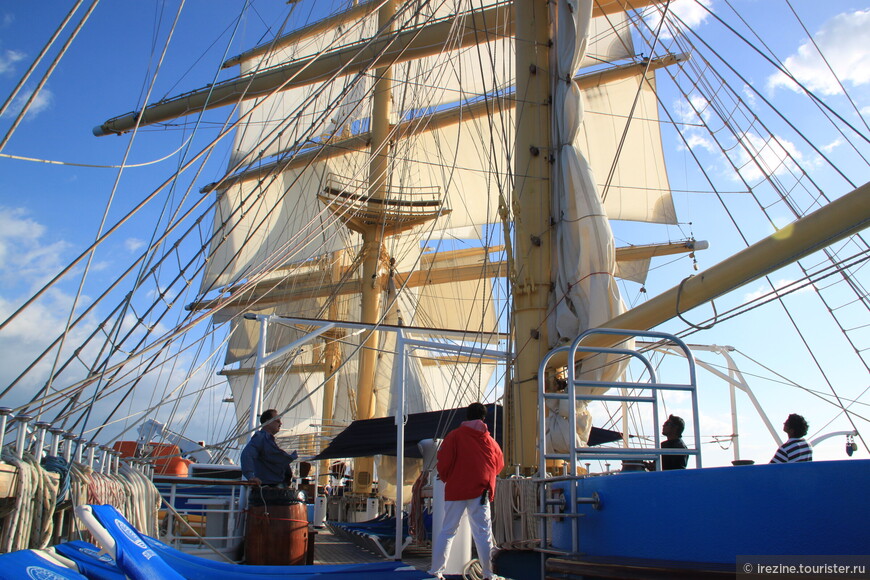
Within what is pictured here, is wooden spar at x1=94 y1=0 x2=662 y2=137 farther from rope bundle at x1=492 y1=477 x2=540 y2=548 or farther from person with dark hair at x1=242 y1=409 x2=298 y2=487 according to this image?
rope bundle at x1=492 y1=477 x2=540 y2=548

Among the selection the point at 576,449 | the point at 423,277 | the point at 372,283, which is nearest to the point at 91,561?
the point at 576,449

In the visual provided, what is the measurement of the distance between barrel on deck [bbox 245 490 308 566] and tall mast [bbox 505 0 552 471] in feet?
6.82

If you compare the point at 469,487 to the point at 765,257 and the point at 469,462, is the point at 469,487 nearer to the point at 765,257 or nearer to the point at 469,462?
the point at 469,462

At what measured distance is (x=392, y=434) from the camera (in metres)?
12.7

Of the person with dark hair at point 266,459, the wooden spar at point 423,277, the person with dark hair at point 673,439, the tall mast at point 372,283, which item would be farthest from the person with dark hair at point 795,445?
the wooden spar at point 423,277

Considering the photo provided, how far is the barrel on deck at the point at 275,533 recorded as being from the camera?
6.17 meters

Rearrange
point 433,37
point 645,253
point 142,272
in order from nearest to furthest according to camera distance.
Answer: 1. point 142,272
2. point 433,37
3. point 645,253

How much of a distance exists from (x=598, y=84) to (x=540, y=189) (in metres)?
19.6

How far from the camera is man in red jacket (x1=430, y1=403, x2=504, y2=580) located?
4.93 meters

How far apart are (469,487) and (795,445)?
206 centimetres

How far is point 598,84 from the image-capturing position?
25.5 metres

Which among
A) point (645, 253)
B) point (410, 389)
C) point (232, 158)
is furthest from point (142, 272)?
point (232, 158)

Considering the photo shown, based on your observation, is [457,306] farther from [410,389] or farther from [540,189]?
[540,189]

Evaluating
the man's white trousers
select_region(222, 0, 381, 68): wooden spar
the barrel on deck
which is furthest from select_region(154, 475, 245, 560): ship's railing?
select_region(222, 0, 381, 68): wooden spar
